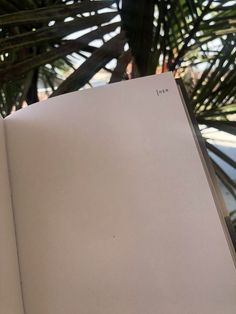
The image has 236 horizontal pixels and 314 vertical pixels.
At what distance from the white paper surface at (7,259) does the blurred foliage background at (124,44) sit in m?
0.17

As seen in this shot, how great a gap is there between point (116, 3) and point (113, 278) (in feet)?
1.43

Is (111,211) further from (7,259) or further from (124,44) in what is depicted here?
(124,44)

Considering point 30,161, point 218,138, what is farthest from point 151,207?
point 218,138

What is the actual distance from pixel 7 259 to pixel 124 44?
0.38m

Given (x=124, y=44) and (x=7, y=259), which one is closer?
(x=7, y=259)

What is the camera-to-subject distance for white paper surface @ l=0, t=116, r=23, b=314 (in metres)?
0.35

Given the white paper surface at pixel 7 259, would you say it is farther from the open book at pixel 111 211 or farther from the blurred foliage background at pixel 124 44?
the blurred foliage background at pixel 124 44

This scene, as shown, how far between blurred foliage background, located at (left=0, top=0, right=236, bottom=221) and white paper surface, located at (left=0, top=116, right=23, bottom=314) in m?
0.17

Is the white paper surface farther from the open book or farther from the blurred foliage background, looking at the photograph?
the blurred foliage background

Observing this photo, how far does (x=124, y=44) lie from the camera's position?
56 centimetres

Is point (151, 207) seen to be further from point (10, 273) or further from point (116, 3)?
point (116, 3)

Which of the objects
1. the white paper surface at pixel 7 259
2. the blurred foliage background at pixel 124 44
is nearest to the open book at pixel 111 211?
the white paper surface at pixel 7 259

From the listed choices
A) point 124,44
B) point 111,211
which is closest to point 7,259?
point 111,211

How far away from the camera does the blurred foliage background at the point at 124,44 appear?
19.5 inches
